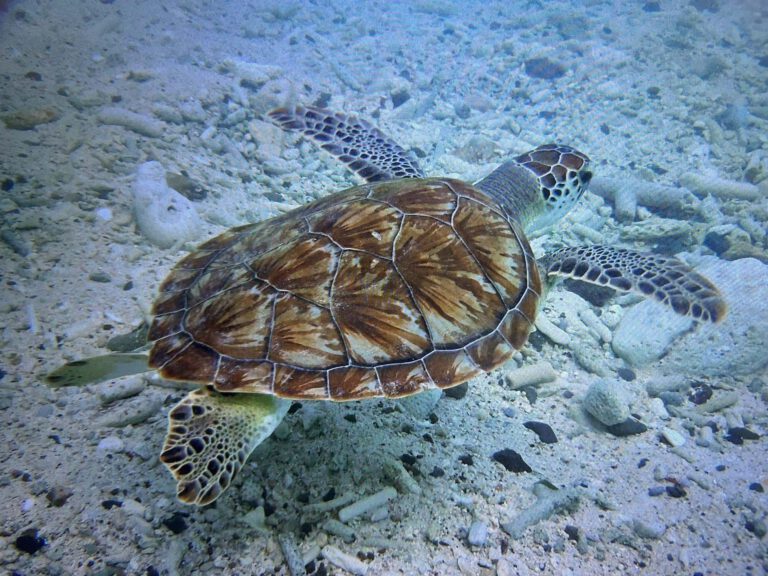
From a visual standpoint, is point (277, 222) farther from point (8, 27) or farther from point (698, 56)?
point (698, 56)

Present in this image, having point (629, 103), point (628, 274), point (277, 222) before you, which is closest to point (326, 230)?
point (277, 222)

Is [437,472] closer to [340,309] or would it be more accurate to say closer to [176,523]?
[340,309]

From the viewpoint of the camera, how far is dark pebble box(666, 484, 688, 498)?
2256 mm

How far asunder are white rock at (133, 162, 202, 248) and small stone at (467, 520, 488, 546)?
3.16 meters

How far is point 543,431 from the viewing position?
2.70 m

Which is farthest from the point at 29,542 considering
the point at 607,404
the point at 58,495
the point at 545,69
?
the point at 545,69

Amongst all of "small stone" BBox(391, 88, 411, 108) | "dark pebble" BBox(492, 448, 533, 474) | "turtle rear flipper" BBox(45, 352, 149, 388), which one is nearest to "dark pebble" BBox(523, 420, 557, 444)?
"dark pebble" BBox(492, 448, 533, 474)

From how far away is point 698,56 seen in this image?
29.5 feet

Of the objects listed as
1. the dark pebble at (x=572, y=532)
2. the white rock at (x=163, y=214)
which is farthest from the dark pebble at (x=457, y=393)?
the white rock at (x=163, y=214)

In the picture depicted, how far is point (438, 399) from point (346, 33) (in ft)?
32.6

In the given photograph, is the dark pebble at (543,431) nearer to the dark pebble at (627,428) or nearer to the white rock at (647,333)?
the dark pebble at (627,428)

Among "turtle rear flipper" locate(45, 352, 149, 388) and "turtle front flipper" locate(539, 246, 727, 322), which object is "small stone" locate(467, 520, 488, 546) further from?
"turtle front flipper" locate(539, 246, 727, 322)

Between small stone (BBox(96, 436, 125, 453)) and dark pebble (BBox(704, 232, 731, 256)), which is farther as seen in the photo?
dark pebble (BBox(704, 232, 731, 256))

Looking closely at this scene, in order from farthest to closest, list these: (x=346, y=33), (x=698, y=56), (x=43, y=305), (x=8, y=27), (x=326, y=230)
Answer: (x=346, y=33) < (x=698, y=56) < (x=8, y=27) < (x=43, y=305) < (x=326, y=230)
